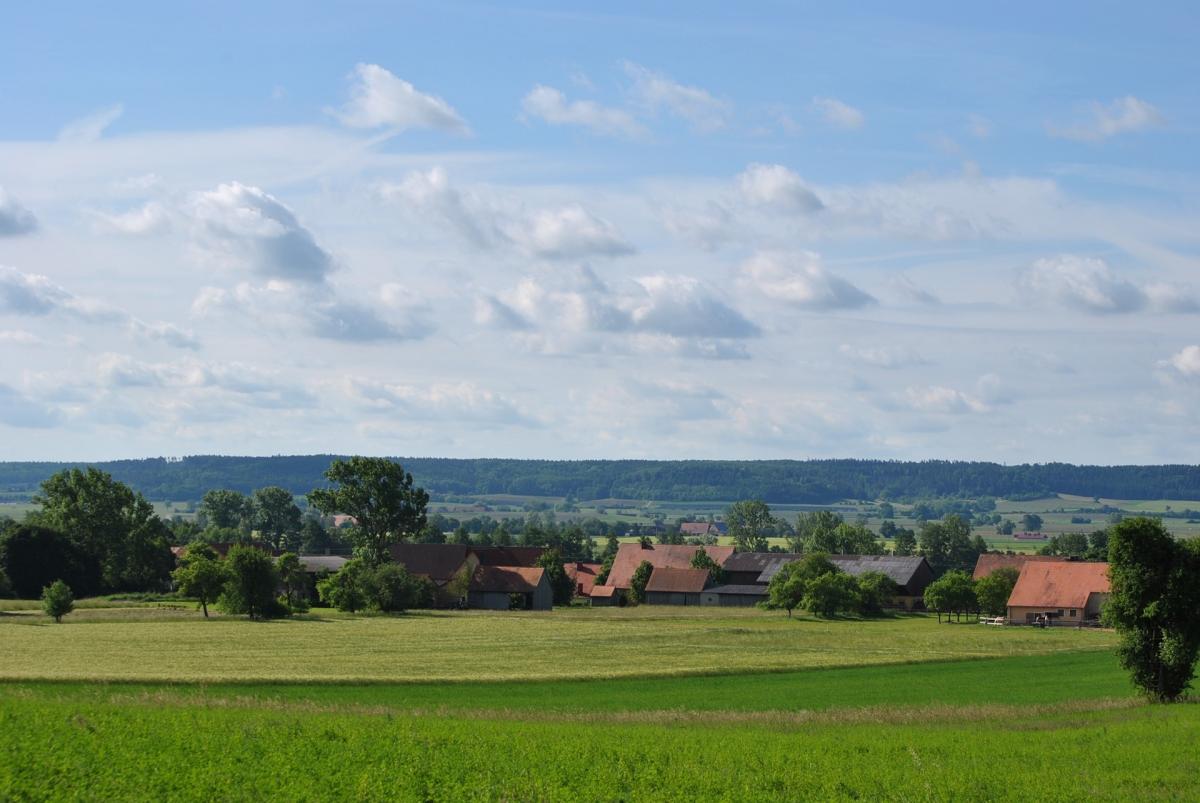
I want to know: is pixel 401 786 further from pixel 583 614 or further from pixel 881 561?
pixel 881 561

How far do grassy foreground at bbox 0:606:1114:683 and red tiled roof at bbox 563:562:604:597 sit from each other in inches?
1367

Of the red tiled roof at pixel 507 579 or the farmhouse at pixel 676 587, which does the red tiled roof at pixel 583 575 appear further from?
the red tiled roof at pixel 507 579

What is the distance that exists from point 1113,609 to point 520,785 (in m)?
28.6

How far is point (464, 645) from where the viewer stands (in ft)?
220

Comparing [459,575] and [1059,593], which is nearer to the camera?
[1059,593]

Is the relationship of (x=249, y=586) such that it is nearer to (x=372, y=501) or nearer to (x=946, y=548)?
(x=372, y=501)

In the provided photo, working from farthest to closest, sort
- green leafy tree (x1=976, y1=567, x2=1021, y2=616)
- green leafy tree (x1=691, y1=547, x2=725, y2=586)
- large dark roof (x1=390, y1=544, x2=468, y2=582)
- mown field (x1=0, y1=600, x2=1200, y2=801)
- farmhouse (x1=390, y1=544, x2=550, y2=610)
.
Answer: green leafy tree (x1=691, y1=547, x2=725, y2=586)
large dark roof (x1=390, y1=544, x2=468, y2=582)
farmhouse (x1=390, y1=544, x2=550, y2=610)
green leafy tree (x1=976, y1=567, x2=1021, y2=616)
mown field (x1=0, y1=600, x2=1200, y2=801)

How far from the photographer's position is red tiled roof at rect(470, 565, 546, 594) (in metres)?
113

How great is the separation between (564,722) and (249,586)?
54.3 m

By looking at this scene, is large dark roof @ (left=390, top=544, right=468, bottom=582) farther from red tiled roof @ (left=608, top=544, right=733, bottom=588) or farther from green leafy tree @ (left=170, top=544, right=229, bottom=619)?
green leafy tree @ (left=170, top=544, right=229, bottom=619)

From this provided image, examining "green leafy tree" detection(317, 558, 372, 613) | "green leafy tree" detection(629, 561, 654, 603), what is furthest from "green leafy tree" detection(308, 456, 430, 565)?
"green leafy tree" detection(629, 561, 654, 603)

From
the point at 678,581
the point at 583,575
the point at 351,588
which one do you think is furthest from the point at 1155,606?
the point at 583,575

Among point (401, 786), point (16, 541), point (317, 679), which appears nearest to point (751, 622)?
point (317, 679)

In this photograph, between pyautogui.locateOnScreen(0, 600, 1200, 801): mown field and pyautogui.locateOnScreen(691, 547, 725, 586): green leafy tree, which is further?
pyautogui.locateOnScreen(691, 547, 725, 586): green leafy tree
